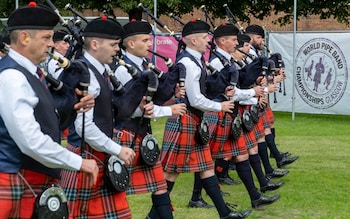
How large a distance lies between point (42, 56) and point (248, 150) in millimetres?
3730

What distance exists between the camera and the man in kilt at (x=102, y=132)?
3641 mm

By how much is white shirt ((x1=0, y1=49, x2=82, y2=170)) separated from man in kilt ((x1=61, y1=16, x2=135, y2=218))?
29.9 inches

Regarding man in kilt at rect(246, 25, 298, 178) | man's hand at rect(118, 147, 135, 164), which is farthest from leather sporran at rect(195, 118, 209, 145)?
man in kilt at rect(246, 25, 298, 178)

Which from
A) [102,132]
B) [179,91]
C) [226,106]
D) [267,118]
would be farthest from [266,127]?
[102,132]

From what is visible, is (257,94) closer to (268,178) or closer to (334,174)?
(268,178)

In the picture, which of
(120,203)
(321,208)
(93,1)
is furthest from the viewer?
(93,1)

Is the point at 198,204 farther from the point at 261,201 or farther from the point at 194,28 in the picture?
the point at 194,28

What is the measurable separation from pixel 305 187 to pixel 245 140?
0.93m

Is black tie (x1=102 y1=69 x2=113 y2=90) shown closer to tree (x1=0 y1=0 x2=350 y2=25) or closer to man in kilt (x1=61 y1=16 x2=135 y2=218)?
man in kilt (x1=61 y1=16 x2=135 y2=218)

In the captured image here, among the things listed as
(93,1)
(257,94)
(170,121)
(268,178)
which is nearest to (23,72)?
(170,121)

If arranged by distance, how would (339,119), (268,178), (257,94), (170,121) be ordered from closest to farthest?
1. (170,121)
2. (257,94)
3. (268,178)
4. (339,119)

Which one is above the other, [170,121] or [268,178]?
[170,121]

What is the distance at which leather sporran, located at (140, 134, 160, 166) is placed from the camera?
14.3 feet

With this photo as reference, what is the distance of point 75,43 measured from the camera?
412 cm
